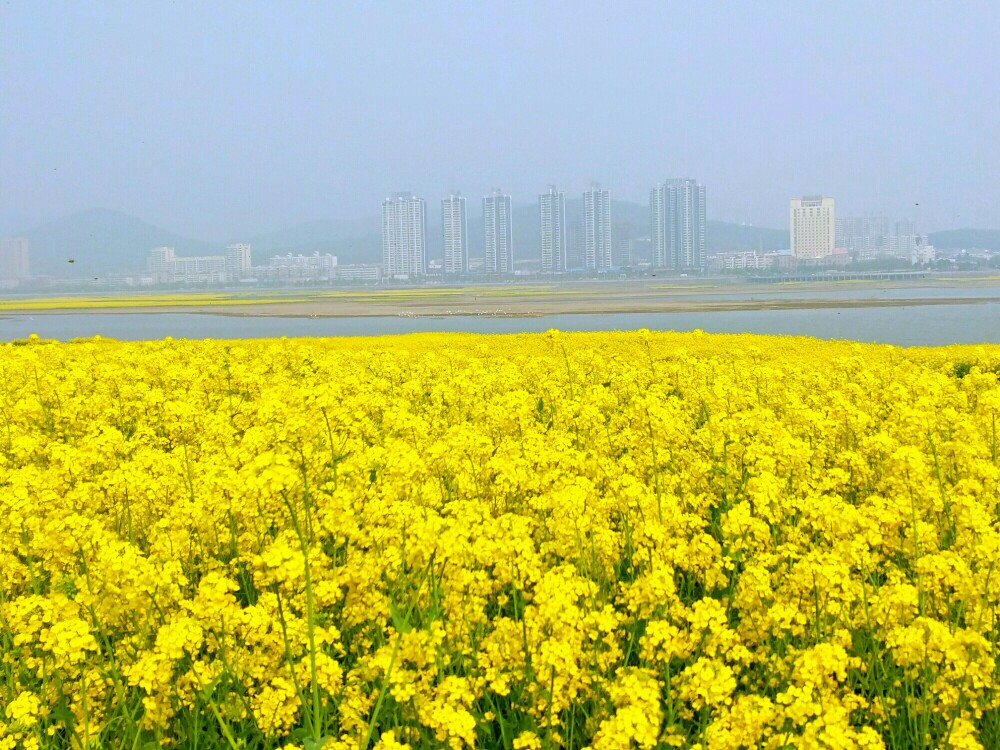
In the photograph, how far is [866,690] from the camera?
447 cm

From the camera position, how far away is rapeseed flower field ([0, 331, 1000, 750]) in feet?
12.3

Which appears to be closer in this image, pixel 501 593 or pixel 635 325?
pixel 501 593

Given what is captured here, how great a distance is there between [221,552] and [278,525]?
0.37 metres

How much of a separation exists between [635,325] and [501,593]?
4945 cm

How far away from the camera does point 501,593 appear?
4.87 metres

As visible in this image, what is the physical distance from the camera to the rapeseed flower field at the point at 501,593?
374 centimetres

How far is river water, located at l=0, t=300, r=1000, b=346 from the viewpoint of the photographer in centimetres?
4688

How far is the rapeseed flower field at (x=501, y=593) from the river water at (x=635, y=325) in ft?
120

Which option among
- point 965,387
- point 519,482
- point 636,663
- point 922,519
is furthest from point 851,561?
point 965,387

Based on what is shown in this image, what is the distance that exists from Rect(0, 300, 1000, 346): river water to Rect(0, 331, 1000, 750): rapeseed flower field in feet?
120

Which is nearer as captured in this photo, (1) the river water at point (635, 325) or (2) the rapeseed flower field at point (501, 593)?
(2) the rapeseed flower field at point (501, 593)

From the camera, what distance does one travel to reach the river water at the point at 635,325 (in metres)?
46.9

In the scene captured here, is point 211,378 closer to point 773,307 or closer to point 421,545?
point 421,545

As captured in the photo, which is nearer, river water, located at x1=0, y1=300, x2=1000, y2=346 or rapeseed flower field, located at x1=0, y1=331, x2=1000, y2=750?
rapeseed flower field, located at x1=0, y1=331, x2=1000, y2=750
